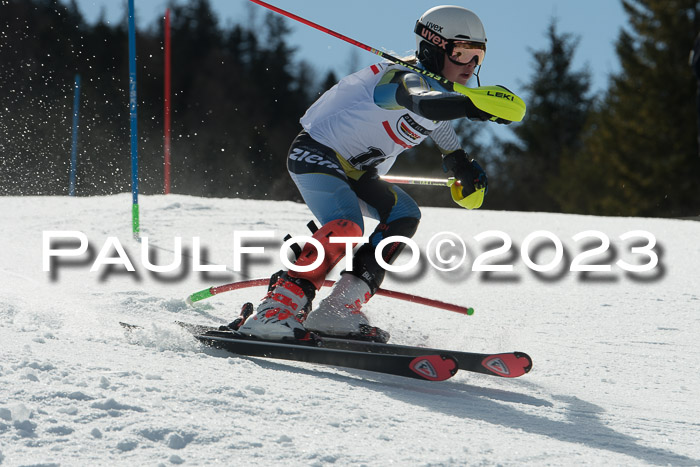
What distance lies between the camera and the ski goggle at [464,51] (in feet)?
10.4

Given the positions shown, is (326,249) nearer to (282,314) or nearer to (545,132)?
(282,314)

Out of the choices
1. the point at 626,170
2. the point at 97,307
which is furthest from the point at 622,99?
the point at 97,307

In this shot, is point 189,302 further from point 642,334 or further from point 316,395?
point 642,334

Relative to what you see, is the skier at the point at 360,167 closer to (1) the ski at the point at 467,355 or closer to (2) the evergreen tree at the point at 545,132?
(1) the ski at the point at 467,355

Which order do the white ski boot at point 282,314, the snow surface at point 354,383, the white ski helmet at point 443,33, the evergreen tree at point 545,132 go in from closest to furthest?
the snow surface at point 354,383, the white ski boot at point 282,314, the white ski helmet at point 443,33, the evergreen tree at point 545,132

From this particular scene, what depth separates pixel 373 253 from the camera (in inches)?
130

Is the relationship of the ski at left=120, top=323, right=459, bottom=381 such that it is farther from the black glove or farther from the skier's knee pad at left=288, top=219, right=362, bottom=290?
the black glove

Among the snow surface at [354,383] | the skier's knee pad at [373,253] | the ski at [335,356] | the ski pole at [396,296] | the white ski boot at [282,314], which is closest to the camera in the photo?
the snow surface at [354,383]

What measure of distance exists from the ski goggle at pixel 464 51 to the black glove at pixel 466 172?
43 centimetres

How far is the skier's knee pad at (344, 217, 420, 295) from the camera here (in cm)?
329

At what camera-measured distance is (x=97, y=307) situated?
380 centimetres

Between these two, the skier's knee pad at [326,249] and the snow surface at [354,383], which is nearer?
the snow surface at [354,383]

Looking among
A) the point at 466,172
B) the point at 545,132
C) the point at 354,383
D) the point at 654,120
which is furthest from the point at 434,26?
the point at 545,132

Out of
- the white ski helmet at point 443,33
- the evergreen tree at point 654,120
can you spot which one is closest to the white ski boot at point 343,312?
the white ski helmet at point 443,33
